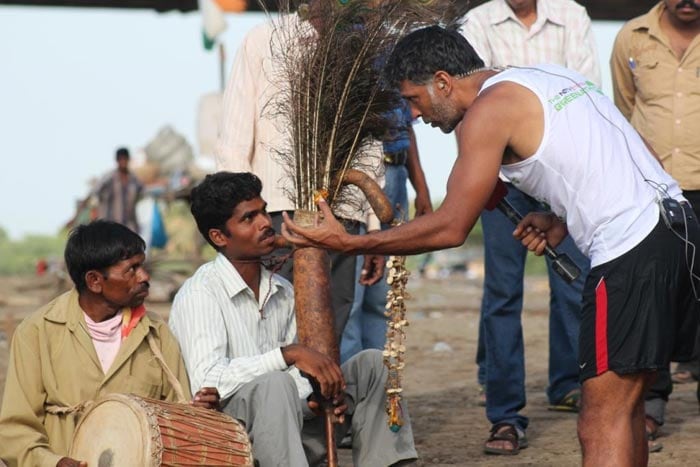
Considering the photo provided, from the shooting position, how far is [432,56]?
14.9 ft

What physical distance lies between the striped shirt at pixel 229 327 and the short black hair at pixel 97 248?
0.97ft

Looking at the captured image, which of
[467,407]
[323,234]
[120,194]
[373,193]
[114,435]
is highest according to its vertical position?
[120,194]

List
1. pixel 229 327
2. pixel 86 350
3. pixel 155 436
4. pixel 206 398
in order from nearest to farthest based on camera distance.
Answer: pixel 155 436 < pixel 206 398 < pixel 86 350 < pixel 229 327

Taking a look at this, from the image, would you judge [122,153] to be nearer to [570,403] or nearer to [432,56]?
[570,403]

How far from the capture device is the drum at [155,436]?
4.50 m

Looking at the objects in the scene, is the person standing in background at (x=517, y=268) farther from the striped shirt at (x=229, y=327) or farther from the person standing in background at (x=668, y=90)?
the striped shirt at (x=229, y=327)

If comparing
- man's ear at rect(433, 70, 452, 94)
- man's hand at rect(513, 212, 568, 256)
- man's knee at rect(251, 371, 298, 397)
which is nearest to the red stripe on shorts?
man's hand at rect(513, 212, 568, 256)

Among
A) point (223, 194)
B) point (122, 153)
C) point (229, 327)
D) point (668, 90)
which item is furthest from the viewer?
point (122, 153)

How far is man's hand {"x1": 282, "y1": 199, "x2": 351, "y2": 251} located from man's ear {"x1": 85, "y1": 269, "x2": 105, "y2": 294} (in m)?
0.82

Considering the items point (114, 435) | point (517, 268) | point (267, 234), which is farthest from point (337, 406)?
point (517, 268)

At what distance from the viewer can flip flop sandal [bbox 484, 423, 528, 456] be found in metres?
6.24

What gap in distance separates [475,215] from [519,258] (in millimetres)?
2062

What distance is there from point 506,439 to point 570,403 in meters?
1.03

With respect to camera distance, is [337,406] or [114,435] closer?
[114,435]
